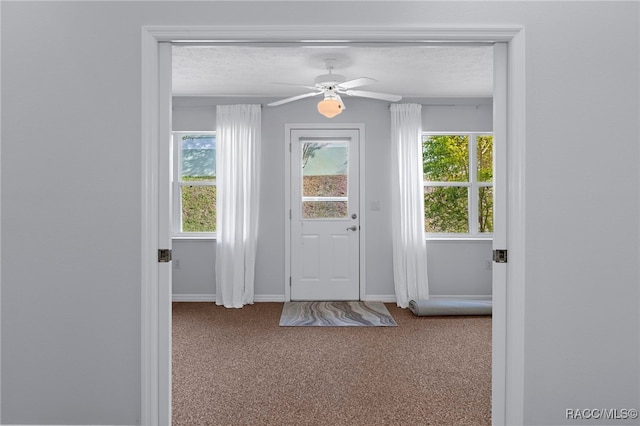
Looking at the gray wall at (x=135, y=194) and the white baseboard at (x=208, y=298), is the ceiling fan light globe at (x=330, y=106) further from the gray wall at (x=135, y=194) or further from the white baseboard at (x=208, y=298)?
the white baseboard at (x=208, y=298)

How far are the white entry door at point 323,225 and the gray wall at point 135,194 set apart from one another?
10.4ft

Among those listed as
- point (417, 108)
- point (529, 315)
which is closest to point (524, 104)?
point (529, 315)

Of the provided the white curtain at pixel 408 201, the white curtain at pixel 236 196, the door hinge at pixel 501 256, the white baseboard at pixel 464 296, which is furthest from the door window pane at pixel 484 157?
the door hinge at pixel 501 256

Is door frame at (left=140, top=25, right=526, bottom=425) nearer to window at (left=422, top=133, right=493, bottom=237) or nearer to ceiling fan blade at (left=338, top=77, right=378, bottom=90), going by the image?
ceiling fan blade at (left=338, top=77, right=378, bottom=90)

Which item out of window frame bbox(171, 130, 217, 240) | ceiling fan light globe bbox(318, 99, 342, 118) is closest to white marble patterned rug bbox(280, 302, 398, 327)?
window frame bbox(171, 130, 217, 240)

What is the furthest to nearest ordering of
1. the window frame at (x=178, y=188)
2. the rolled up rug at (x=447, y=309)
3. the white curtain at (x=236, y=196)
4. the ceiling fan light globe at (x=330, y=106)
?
the window frame at (x=178, y=188) → the white curtain at (x=236, y=196) → the rolled up rug at (x=447, y=309) → the ceiling fan light globe at (x=330, y=106)

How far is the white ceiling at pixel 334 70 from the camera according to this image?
11.2 ft

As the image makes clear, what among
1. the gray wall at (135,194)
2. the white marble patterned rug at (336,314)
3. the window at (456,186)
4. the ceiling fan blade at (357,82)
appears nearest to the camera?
the gray wall at (135,194)

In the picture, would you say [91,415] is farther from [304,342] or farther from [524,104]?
[524,104]

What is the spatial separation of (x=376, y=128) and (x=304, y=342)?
2.62 meters

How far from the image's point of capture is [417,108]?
15.8 ft

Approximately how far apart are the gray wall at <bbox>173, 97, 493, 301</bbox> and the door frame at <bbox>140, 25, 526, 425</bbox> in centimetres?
307

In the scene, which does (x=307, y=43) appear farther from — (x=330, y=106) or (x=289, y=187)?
(x=289, y=187)

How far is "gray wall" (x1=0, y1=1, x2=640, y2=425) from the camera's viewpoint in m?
1.75
